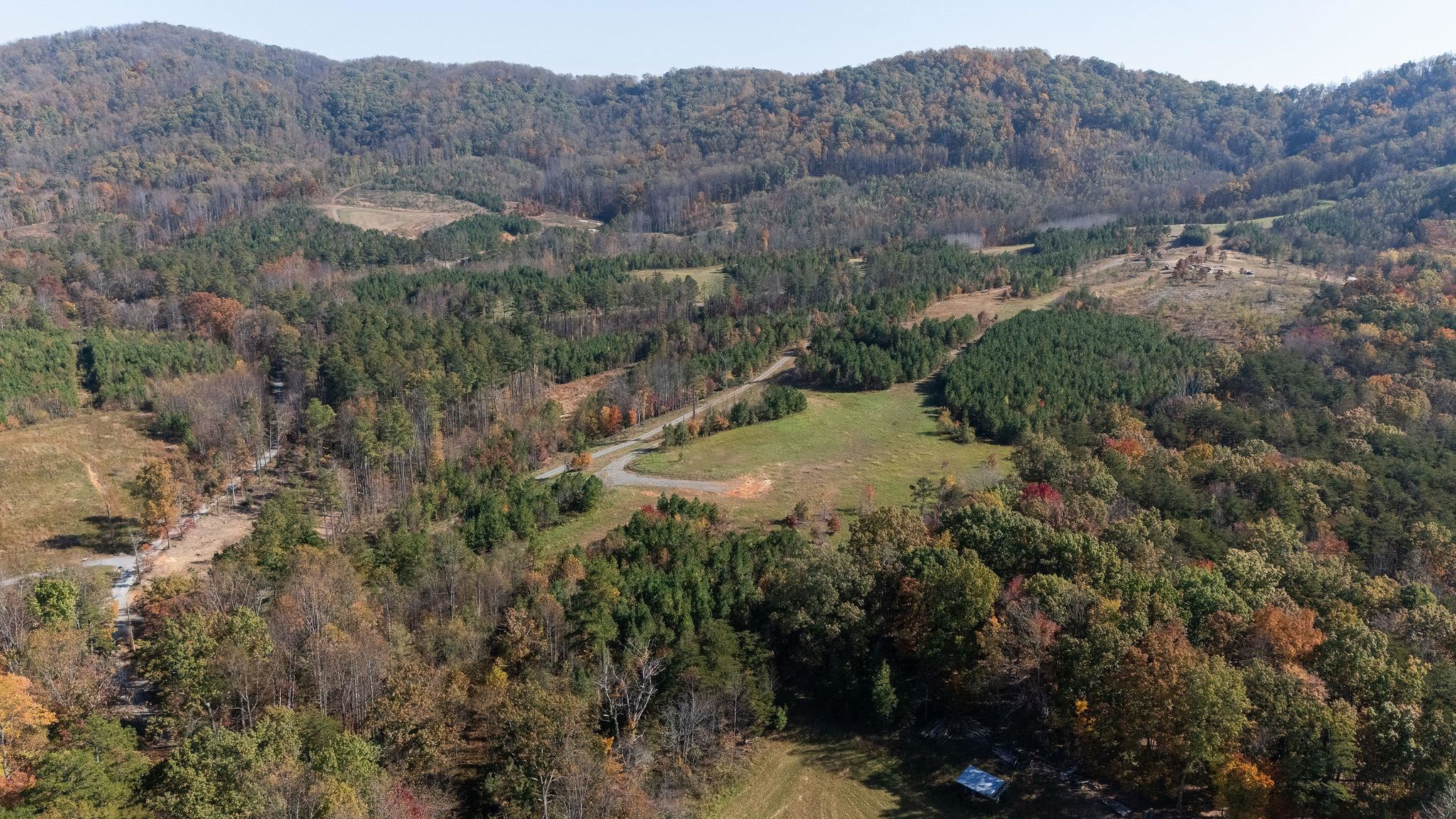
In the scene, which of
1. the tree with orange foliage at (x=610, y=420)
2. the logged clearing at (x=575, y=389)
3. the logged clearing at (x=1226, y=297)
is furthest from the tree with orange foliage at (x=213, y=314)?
the logged clearing at (x=1226, y=297)

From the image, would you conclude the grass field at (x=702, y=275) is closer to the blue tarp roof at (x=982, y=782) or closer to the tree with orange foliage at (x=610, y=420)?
the tree with orange foliage at (x=610, y=420)

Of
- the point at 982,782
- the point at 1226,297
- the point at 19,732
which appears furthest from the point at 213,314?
the point at 1226,297

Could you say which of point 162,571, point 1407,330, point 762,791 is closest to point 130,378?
point 162,571

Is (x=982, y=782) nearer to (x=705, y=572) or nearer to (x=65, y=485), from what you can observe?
(x=705, y=572)

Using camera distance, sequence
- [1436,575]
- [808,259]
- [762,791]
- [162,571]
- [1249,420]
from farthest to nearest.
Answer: [808,259] < [1249,420] < [162,571] < [1436,575] < [762,791]

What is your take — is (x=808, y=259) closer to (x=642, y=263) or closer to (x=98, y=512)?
(x=642, y=263)

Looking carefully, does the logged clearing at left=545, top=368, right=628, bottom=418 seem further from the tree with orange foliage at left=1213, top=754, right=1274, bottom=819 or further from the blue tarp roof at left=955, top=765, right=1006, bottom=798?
the tree with orange foliage at left=1213, top=754, right=1274, bottom=819
